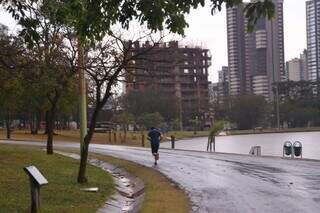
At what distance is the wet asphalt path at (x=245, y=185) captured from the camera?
46.4ft

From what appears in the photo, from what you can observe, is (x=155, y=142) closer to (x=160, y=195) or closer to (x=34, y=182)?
(x=160, y=195)

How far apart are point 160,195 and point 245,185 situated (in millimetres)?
3280

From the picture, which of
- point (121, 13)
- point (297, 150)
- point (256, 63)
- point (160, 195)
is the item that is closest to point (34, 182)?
point (121, 13)

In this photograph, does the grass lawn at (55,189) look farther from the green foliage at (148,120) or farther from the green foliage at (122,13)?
the green foliage at (148,120)

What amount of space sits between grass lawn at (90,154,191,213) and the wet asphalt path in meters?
0.29

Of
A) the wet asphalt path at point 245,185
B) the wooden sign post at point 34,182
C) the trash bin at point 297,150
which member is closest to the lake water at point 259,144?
the trash bin at point 297,150

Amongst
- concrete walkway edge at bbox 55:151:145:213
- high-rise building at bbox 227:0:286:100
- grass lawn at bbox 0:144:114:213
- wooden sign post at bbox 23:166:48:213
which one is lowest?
concrete walkway edge at bbox 55:151:145:213

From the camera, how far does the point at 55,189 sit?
15.9 metres

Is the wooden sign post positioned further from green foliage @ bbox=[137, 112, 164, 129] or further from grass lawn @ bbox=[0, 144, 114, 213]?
green foliage @ bbox=[137, 112, 164, 129]

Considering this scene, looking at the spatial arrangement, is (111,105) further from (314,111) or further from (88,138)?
(88,138)

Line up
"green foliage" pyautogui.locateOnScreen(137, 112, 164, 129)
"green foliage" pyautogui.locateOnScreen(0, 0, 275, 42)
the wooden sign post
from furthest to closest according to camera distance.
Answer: "green foliage" pyautogui.locateOnScreen(137, 112, 164, 129) → the wooden sign post → "green foliage" pyautogui.locateOnScreen(0, 0, 275, 42)

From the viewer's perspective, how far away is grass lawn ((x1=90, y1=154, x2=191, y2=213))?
547 inches

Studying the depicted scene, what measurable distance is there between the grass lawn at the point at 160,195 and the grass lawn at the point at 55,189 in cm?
108

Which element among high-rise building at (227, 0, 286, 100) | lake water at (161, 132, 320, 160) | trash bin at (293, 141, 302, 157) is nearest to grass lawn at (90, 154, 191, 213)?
trash bin at (293, 141, 302, 157)
